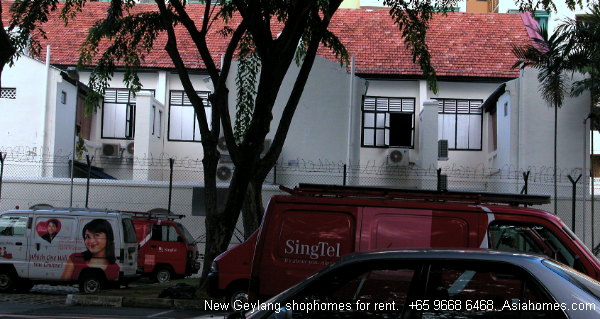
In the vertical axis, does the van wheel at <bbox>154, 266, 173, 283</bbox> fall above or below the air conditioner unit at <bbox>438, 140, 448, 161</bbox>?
below

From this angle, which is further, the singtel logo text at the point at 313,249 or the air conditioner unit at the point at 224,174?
the air conditioner unit at the point at 224,174

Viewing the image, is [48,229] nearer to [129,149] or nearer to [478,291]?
[478,291]

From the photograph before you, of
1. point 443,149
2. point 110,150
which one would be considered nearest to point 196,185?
point 110,150

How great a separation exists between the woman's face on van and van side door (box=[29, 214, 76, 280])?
0.27m

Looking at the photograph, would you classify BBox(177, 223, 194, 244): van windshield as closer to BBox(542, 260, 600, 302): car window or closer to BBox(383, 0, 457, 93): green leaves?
BBox(383, 0, 457, 93): green leaves

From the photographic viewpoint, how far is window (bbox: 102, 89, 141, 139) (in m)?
34.4

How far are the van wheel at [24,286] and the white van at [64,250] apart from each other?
0.13 ft

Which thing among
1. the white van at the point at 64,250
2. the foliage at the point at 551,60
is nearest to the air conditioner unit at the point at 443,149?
the foliage at the point at 551,60

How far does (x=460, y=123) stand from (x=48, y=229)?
2194 centimetres

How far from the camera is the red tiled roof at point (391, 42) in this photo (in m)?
33.9

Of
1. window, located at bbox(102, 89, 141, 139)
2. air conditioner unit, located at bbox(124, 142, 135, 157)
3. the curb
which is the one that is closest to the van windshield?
the curb

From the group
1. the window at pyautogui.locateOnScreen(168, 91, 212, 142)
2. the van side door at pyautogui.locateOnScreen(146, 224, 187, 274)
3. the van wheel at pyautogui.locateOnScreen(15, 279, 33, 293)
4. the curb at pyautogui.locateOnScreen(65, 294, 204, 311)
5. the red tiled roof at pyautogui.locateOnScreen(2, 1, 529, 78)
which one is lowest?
the van wheel at pyautogui.locateOnScreen(15, 279, 33, 293)

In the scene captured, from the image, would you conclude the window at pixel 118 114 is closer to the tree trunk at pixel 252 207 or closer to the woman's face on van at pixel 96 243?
the woman's face on van at pixel 96 243

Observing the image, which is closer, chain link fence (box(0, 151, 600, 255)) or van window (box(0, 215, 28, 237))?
van window (box(0, 215, 28, 237))
